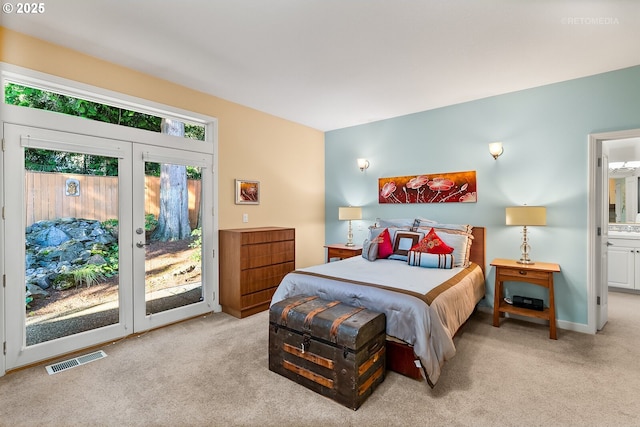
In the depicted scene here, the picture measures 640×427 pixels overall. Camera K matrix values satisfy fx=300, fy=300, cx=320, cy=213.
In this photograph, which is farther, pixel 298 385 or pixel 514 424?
pixel 298 385

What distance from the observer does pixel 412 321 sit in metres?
2.19

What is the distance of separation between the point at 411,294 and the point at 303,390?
1.06 m

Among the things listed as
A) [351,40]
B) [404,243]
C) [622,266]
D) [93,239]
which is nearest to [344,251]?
[404,243]

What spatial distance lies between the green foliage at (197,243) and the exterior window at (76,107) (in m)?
1.21

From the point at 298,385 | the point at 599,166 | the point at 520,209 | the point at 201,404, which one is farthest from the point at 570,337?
the point at 201,404

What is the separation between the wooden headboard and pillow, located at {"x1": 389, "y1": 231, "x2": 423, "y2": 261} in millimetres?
725

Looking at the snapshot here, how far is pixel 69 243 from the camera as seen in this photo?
2.75 meters

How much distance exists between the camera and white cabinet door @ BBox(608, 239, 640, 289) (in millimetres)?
4426

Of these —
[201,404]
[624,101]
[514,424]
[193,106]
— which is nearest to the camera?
[514,424]

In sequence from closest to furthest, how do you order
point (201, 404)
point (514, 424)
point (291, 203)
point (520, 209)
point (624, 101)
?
point (514, 424), point (201, 404), point (624, 101), point (520, 209), point (291, 203)

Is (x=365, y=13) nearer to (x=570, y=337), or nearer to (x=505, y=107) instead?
(x=505, y=107)

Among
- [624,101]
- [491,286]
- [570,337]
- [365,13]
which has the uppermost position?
[365,13]

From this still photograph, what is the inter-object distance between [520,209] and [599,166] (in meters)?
0.92

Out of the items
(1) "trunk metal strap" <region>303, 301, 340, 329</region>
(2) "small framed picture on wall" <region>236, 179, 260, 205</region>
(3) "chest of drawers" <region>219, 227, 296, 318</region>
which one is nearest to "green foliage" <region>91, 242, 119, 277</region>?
(3) "chest of drawers" <region>219, 227, 296, 318</region>
